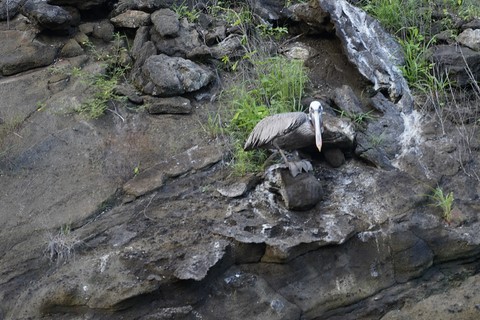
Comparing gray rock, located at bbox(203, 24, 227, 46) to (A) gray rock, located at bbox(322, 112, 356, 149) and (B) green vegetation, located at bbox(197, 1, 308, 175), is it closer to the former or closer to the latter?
(B) green vegetation, located at bbox(197, 1, 308, 175)

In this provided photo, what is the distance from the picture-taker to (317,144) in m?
5.88

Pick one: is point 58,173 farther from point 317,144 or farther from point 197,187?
point 317,144

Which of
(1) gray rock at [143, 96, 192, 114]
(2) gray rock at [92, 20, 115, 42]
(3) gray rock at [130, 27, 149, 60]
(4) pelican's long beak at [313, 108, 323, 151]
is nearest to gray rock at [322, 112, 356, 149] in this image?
(4) pelican's long beak at [313, 108, 323, 151]

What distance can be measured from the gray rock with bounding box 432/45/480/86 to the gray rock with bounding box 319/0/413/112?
39 centimetres

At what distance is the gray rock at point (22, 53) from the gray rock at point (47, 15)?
20 centimetres

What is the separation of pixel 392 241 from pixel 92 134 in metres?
2.73

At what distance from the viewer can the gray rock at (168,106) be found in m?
6.79

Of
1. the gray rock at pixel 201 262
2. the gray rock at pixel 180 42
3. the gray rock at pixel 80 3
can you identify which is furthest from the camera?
the gray rock at pixel 80 3

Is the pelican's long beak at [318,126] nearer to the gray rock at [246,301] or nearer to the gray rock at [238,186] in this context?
the gray rock at [238,186]

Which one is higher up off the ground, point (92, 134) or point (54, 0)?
point (54, 0)

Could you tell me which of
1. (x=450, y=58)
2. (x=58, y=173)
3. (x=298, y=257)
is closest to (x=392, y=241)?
(x=298, y=257)

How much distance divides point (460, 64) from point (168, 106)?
270 centimetres

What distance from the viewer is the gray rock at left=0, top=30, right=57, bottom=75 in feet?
24.0

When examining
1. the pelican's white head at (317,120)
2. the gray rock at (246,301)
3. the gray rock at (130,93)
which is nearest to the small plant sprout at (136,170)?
the gray rock at (130,93)
